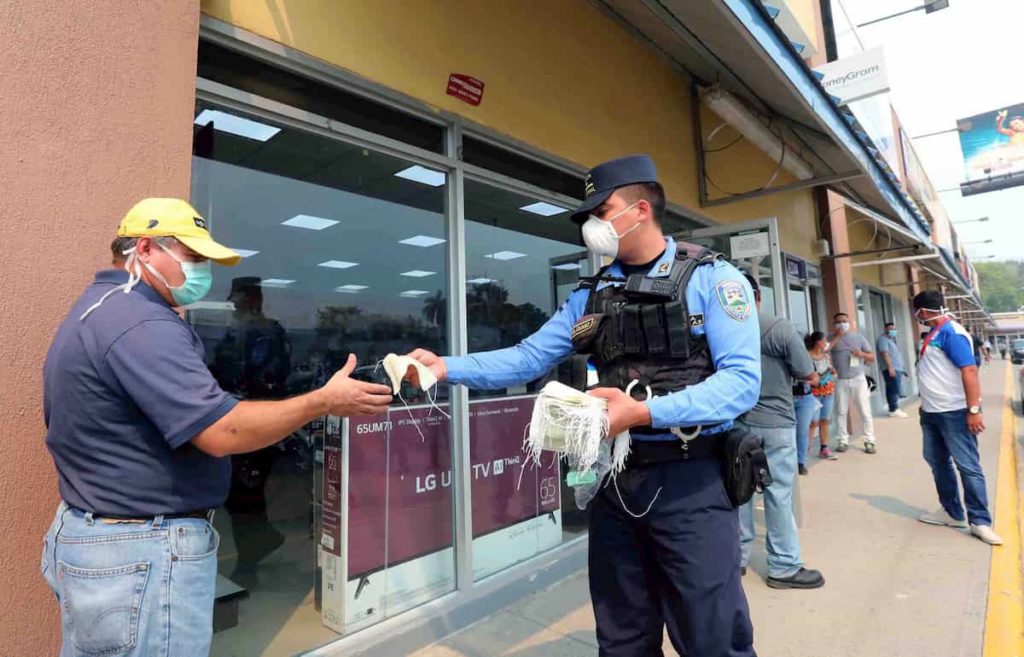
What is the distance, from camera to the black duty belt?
1.72 meters

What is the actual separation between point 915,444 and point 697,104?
6.50m

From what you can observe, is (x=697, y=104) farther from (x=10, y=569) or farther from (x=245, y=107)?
(x=10, y=569)

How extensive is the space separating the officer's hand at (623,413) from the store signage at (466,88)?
2.62 meters

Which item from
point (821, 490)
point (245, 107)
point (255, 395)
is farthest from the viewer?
point (821, 490)

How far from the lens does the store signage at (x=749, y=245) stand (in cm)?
504

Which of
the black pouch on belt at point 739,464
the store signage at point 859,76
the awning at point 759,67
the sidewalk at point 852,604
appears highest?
the store signage at point 859,76

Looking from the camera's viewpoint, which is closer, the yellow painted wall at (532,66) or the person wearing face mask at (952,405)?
the yellow painted wall at (532,66)

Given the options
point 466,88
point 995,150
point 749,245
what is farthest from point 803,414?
point 995,150

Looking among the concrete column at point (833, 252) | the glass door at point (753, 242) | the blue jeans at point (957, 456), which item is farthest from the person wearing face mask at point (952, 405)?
the concrete column at point (833, 252)

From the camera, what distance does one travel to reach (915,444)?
28.0ft

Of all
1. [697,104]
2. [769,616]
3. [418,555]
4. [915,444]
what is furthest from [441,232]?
[915,444]

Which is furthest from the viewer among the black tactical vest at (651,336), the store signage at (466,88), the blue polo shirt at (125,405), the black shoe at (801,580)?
the black shoe at (801,580)

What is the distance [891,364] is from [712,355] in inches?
469

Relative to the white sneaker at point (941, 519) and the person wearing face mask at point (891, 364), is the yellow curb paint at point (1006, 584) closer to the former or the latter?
the white sneaker at point (941, 519)
